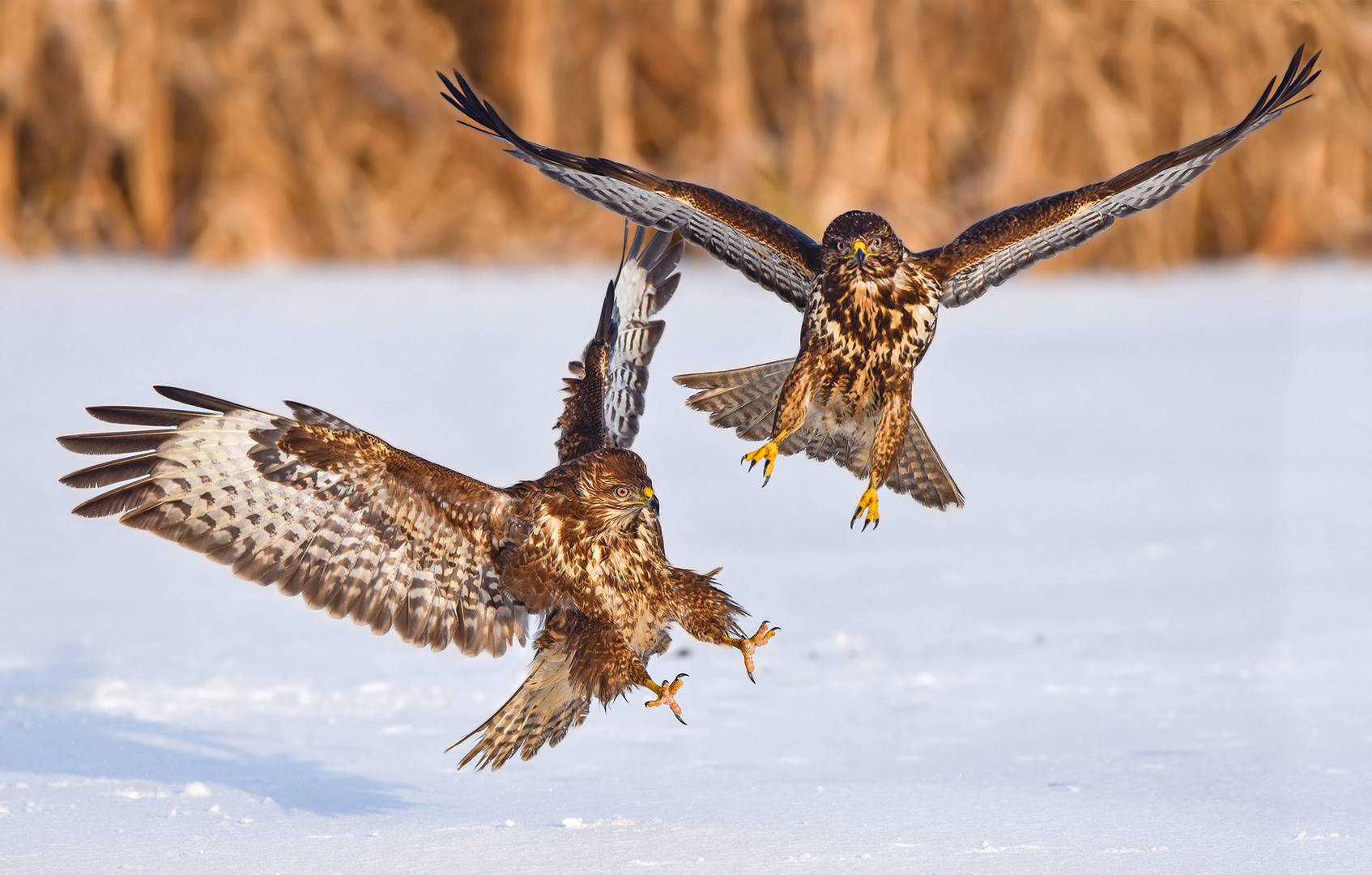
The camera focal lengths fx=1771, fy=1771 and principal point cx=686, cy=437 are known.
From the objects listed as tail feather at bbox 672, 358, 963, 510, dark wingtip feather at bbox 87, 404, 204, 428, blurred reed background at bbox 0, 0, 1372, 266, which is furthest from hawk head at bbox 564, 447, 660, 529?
blurred reed background at bbox 0, 0, 1372, 266

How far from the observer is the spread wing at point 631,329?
18.3 feet

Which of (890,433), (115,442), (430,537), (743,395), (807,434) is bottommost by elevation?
(430,537)

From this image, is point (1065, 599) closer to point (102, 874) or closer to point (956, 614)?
point (956, 614)

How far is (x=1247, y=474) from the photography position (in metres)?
9.05

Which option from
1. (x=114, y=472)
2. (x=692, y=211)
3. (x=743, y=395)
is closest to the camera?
(x=114, y=472)

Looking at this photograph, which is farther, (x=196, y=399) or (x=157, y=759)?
(x=157, y=759)

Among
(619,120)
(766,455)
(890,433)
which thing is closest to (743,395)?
(890,433)

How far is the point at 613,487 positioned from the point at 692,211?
1.10m

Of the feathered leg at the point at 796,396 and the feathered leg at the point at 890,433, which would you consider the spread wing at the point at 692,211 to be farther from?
the feathered leg at the point at 890,433

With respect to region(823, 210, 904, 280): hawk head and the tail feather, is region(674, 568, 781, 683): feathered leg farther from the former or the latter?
region(823, 210, 904, 280): hawk head

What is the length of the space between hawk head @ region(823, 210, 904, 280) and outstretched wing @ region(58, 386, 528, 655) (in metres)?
1.12

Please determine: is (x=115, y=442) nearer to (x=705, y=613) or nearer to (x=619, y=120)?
(x=705, y=613)

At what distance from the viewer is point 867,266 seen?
16.1 ft

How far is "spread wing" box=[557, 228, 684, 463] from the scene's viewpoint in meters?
5.57
